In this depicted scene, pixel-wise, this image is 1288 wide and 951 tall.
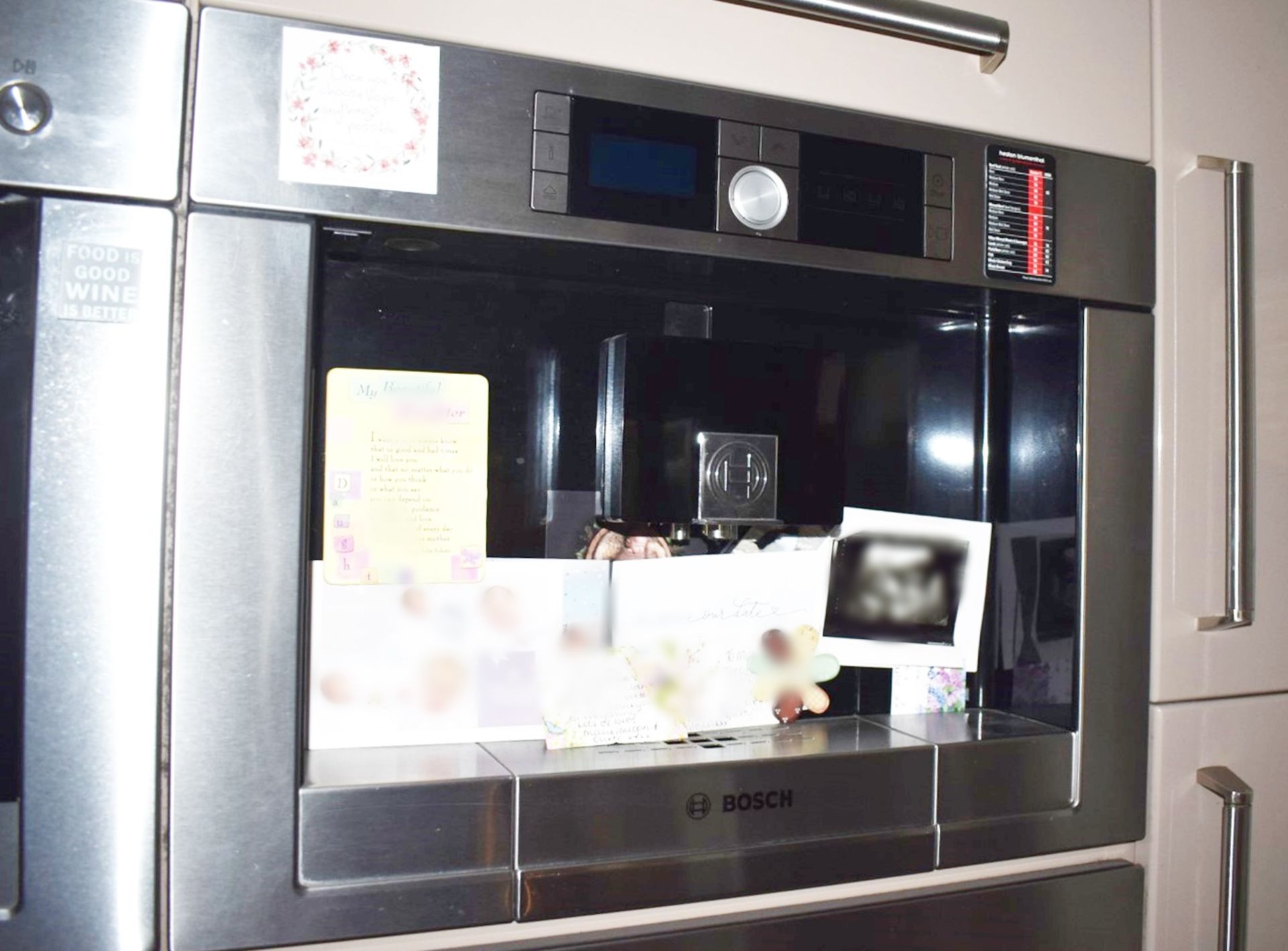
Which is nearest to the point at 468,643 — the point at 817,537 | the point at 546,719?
the point at 546,719

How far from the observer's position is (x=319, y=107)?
23.5 inches

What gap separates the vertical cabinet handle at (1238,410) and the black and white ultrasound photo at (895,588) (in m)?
0.20

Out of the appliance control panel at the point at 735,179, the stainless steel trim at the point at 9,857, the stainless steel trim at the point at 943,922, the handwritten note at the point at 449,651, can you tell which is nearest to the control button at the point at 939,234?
the appliance control panel at the point at 735,179

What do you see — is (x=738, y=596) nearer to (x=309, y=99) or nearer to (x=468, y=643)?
(x=468, y=643)

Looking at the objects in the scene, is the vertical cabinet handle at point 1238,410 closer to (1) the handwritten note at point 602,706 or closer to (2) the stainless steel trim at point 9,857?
(1) the handwritten note at point 602,706

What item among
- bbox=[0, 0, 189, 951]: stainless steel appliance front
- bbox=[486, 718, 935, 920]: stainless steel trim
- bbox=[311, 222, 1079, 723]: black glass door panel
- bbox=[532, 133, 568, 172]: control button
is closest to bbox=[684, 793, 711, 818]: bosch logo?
bbox=[486, 718, 935, 920]: stainless steel trim

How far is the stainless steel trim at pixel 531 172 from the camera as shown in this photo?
1.91 feet

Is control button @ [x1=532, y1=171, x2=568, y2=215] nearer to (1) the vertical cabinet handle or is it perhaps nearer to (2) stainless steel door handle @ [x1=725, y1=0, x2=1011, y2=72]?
(2) stainless steel door handle @ [x1=725, y1=0, x2=1011, y2=72]

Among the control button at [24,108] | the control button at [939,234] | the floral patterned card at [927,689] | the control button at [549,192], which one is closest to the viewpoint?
the control button at [24,108]

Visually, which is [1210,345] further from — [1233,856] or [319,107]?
[319,107]

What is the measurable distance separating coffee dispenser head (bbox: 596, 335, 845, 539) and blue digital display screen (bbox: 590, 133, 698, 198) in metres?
0.11

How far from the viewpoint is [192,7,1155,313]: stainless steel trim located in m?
0.58

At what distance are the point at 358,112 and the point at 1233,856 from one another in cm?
87

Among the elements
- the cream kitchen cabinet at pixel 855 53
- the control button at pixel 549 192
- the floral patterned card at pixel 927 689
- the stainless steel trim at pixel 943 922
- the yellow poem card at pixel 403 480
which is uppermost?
the cream kitchen cabinet at pixel 855 53
